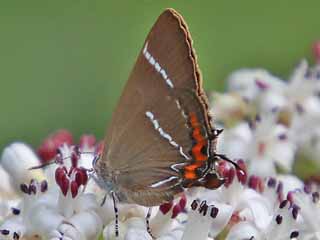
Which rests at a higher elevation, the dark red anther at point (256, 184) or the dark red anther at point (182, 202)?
the dark red anther at point (256, 184)

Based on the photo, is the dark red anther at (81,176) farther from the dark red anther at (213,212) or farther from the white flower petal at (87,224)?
the dark red anther at (213,212)

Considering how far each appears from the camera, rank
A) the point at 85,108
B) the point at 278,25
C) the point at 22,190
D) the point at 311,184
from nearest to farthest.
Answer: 1. the point at 22,190
2. the point at 311,184
3. the point at 85,108
4. the point at 278,25

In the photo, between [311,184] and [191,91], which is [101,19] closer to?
[311,184]

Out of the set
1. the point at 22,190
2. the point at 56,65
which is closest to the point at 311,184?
Answer: the point at 22,190

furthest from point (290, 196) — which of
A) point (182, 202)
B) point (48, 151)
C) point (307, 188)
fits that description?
point (48, 151)

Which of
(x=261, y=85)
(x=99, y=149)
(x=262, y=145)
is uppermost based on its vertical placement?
(x=261, y=85)

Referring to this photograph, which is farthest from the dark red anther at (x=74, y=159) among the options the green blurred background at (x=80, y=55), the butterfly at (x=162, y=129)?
the green blurred background at (x=80, y=55)

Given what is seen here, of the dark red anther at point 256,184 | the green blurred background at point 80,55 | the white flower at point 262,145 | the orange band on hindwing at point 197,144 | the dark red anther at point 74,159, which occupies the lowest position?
the orange band on hindwing at point 197,144

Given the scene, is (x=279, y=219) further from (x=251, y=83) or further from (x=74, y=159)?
(x=251, y=83)
